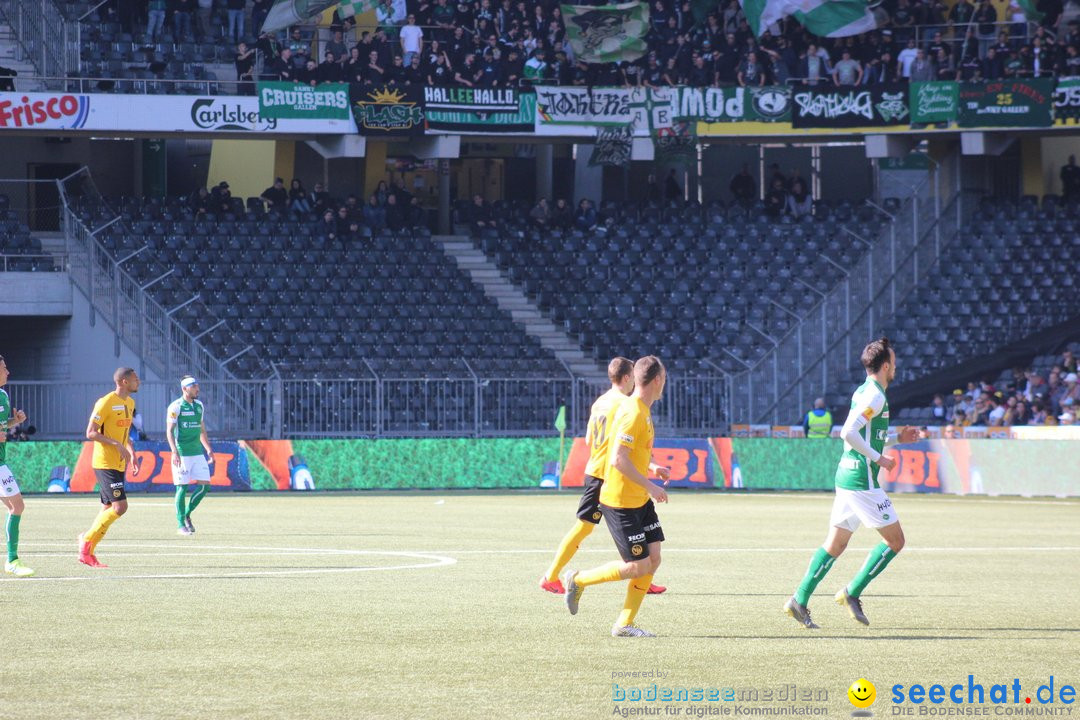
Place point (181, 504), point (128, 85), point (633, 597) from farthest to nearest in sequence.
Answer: point (128, 85) → point (181, 504) → point (633, 597)

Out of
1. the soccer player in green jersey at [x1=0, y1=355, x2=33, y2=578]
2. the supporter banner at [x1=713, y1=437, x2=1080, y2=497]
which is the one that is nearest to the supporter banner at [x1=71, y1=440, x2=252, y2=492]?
the supporter banner at [x1=713, y1=437, x2=1080, y2=497]

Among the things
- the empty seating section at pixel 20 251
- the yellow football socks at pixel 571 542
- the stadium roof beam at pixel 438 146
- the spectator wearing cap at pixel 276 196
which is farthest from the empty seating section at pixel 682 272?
the yellow football socks at pixel 571 542

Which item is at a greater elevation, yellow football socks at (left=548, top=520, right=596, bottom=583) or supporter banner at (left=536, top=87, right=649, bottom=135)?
supporter banner at (left=536, top=87, right=649, bottom=135)

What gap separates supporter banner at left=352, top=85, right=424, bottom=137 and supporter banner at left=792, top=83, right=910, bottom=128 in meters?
9.77

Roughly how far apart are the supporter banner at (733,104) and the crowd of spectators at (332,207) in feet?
24.3

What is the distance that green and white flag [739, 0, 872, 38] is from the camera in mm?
44781

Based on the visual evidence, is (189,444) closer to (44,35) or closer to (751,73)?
(44,35)

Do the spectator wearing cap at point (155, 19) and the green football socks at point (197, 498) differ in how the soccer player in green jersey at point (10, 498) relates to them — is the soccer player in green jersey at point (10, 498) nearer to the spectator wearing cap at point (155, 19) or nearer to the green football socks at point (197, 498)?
the green football socks at point (197, 498)

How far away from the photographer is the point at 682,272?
43.5m

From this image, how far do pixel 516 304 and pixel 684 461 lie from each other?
8881mm

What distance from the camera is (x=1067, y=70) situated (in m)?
43.0

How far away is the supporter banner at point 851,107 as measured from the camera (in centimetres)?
4362

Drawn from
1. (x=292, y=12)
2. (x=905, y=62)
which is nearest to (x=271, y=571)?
(x=292, y=12)

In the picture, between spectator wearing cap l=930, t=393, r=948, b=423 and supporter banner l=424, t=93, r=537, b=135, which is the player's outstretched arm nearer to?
spectator wearing cap l=930, t=393, r=948, b=423
